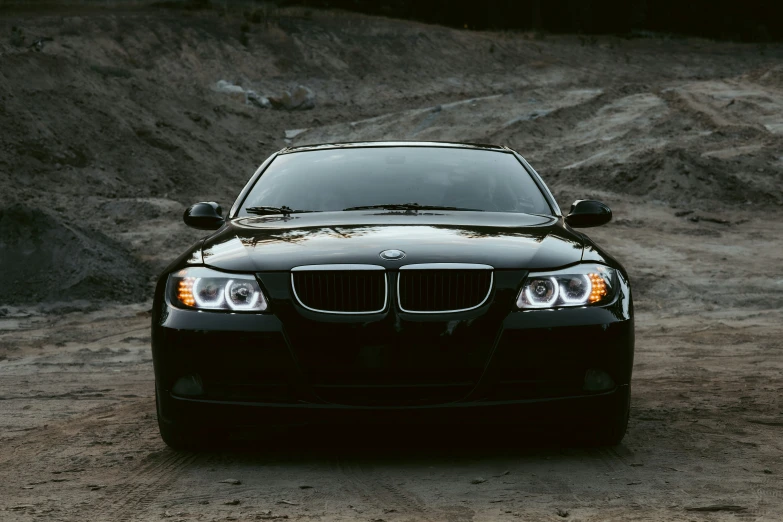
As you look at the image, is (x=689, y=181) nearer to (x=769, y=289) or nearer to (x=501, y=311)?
(x=769, y=289)

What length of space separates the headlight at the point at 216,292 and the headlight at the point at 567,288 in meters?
1.09

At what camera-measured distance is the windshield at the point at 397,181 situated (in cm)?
615

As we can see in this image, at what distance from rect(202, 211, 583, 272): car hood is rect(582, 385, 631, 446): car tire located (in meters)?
0.64

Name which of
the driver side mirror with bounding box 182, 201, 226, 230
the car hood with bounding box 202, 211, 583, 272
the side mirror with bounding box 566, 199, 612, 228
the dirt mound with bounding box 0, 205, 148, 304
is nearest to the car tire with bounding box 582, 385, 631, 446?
the car hood with bounding box 202, 211, 583, 272

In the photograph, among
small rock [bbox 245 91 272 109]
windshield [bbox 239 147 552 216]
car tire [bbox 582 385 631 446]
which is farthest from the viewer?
small rock [bbox 245 91 272 109]

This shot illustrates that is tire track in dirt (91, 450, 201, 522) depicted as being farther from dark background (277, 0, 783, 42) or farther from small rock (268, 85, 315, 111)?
dark background (277, 0, 783, 42)

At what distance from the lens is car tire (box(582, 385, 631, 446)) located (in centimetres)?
501

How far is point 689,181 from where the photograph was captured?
22594 millimetres

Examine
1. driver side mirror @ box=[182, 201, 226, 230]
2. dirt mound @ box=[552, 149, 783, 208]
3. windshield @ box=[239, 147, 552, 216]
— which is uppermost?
windshield @ box=[239, 147, 552, 216]

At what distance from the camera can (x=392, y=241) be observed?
507 centimetres

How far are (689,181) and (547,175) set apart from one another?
3.39 meters

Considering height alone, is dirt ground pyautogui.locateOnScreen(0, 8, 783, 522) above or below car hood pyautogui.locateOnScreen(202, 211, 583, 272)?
below

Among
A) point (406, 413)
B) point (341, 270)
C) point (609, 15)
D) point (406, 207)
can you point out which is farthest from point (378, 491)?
point (609, 15)

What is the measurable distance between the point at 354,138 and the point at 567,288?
2719 centimetres
